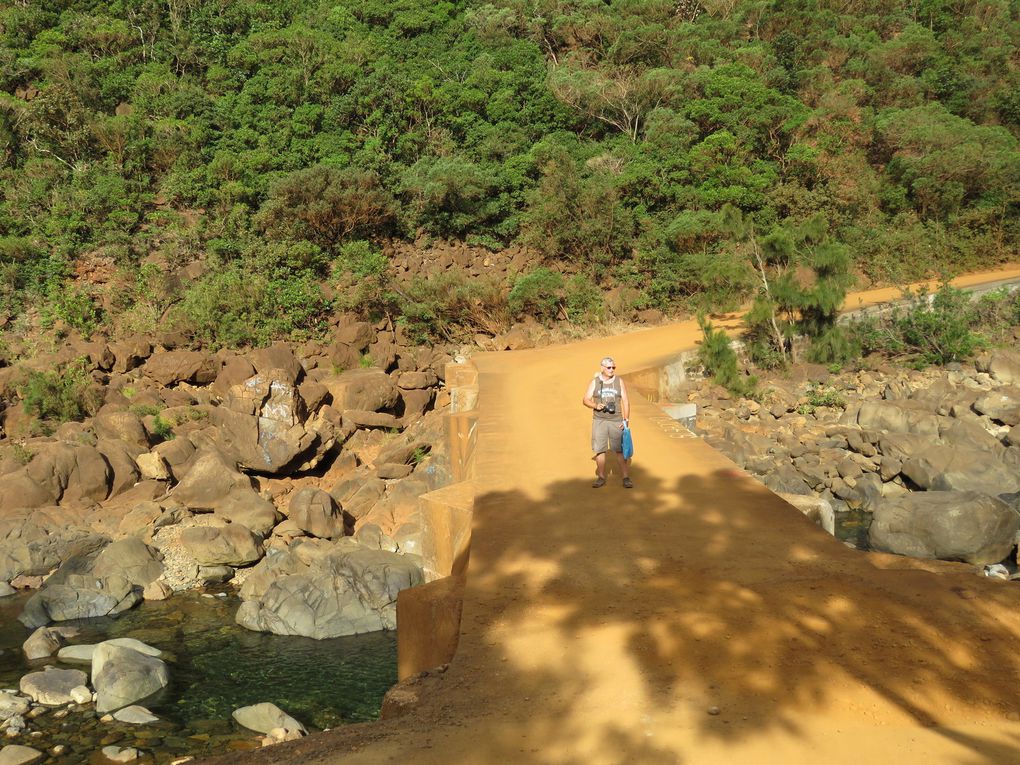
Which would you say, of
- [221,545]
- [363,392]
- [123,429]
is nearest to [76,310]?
[123,429]

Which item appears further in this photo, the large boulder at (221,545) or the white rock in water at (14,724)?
the large boulder at (221,545)

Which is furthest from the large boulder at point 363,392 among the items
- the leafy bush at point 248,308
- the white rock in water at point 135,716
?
the white rock in water at point 135,716

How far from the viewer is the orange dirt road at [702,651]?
3.51m

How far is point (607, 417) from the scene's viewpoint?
7.70m

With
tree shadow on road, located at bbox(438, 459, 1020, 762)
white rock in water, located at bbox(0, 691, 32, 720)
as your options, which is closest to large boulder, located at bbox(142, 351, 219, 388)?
white rock in water, located at bbox(0, 691, 32, 720)

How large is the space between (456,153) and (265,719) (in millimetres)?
20731

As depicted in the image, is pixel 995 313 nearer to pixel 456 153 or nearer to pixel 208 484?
A: pixel 456 153

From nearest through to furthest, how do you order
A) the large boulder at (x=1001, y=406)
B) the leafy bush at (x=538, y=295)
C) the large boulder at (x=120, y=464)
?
the large boulder at (x=120, y=464) → the large boulder at (x=1001, y=406) → the leafy bush at (x=538, y=295)

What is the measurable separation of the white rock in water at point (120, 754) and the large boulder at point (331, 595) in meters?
2.72

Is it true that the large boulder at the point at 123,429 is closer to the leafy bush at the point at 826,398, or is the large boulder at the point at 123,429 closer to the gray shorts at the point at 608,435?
the gray shorts at the point at 608,435

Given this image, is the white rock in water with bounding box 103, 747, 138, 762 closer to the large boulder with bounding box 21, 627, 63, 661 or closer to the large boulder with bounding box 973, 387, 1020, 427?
the large boulder with bounding box 21, 627, 63, 661

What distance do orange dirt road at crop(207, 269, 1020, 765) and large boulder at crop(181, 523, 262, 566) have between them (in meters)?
6.42

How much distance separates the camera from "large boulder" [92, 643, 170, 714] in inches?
326

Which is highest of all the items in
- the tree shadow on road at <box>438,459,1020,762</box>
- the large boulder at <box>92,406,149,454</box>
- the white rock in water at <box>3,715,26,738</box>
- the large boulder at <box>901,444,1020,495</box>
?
the tree shadow on road at <box>438,459,1020,762</box>
